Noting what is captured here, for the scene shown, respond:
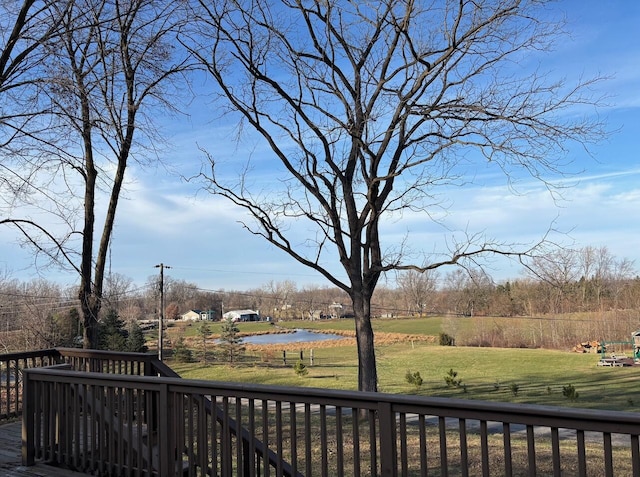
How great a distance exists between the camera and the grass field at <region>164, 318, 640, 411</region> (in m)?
17.2

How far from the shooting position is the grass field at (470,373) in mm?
17203

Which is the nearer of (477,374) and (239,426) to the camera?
(239,426)

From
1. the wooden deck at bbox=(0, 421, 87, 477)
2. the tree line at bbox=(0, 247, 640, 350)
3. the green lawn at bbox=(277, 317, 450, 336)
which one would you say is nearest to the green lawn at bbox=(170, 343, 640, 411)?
the tree line at bbox=(0, 247, 640, 350)

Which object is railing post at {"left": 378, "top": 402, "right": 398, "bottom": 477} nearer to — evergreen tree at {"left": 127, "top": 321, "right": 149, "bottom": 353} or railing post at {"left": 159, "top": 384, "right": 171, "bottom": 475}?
railing post at {"left": 159, "top": 384, "right": 171, "bottom": 475}

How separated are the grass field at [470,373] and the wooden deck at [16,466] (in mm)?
13191

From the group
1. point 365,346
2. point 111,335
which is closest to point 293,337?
point 111,335

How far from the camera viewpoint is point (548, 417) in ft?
7.35

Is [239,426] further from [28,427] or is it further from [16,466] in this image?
[16,466]

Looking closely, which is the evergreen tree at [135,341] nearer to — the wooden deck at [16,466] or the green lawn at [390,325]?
the wooden deck at [16,466]

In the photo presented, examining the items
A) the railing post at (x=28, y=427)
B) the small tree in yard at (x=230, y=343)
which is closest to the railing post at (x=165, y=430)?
the railing post at (x=28, y=427)

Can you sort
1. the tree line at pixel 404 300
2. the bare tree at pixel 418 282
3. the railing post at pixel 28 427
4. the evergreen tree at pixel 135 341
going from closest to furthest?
1. the railing post at pixel 28 427
2. the bare tree at pixel 418 282
3. the tree line at pixel 404 300
4. the evergreen tree at pixel 135 341

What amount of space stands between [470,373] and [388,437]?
23.3 metres

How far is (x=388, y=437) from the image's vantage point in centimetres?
275

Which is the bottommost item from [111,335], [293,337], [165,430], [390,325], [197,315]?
[293,337]
